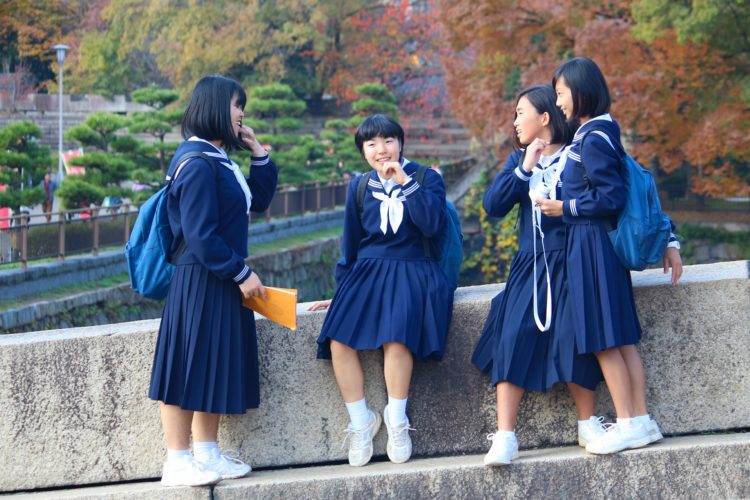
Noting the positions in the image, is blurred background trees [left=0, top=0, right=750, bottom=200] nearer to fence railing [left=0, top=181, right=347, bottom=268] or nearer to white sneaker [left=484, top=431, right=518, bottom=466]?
fence railing [left=0, top=181, right=347, bottom=268]

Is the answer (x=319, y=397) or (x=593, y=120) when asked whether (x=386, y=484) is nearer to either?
(x=319, y=397)

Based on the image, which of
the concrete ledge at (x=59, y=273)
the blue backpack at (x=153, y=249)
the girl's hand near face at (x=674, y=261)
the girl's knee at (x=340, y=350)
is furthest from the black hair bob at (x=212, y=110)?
the concrete ledge at (x=59, y=273)

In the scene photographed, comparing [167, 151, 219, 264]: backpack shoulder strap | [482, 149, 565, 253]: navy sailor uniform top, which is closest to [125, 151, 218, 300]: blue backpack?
[167, 151, 219, 264]: backpack shoulder strap

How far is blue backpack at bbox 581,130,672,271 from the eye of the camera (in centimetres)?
417

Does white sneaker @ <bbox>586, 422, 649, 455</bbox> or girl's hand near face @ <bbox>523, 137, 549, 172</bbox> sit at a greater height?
girl's hand near face @ <bbox>523, 137, 549, 172</bbox>

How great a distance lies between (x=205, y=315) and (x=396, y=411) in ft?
2.79

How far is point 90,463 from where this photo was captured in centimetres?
452

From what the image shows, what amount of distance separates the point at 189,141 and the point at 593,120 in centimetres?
159

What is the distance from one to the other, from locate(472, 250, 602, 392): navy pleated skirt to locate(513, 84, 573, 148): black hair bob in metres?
0.49

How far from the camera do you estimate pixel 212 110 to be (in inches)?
168

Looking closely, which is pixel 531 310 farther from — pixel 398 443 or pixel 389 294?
pixel 398 443

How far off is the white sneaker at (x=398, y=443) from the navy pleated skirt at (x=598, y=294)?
2.59 ft

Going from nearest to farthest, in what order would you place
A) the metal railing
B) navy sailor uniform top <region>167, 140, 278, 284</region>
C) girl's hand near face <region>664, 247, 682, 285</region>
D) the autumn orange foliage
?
1. navy sailor uniform top <region>167, 140, 278, 284</region>
2. girl's hand near face <region>664, 247, 682, 285</region>
3. the metal railing
4. the autumn orange foliage

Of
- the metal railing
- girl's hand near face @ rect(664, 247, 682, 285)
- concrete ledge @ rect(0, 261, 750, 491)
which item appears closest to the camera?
girl's hand near face @ rect(664, 247, 682, 285)
